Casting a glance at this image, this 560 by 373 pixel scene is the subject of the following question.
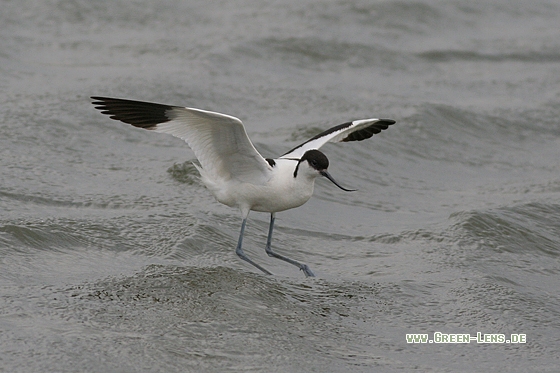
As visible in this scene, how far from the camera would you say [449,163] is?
465 inches

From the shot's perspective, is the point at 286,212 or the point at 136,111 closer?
the point at 136,111

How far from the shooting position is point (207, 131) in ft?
24.6

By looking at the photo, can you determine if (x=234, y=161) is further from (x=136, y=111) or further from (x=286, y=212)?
(x=286, y=212)

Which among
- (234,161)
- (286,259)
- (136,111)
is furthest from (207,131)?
(286,259)

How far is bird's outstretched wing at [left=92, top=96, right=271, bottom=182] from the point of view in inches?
282

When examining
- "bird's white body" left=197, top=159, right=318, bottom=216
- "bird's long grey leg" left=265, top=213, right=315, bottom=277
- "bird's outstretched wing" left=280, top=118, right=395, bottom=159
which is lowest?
"bird's long grey leg" left=265, top=213, right=315, bottom=277

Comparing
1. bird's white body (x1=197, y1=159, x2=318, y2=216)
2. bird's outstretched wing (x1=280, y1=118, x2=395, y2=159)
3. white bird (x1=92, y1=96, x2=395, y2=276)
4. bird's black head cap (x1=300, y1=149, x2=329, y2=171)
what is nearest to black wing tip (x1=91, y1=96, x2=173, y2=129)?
white bird (x1=92, y1=96, x2=395, y2=276)

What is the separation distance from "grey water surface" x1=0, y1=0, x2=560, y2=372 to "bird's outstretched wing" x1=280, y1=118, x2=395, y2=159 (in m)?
1.01

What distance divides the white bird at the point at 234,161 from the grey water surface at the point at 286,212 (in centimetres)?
66

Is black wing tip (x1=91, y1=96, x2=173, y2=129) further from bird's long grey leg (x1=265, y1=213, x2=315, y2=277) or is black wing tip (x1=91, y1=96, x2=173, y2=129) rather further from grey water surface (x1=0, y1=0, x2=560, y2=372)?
bird's long grey leg (x1=265, y1=213, x2=315, y2=277)

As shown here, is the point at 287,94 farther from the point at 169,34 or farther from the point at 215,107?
the point at 169,34

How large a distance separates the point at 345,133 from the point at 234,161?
4.50 feet

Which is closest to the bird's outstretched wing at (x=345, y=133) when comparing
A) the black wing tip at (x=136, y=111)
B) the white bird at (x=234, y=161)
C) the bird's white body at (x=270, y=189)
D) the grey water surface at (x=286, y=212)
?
the white bird at (x=234, y=161)

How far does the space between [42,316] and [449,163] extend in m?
6.74
